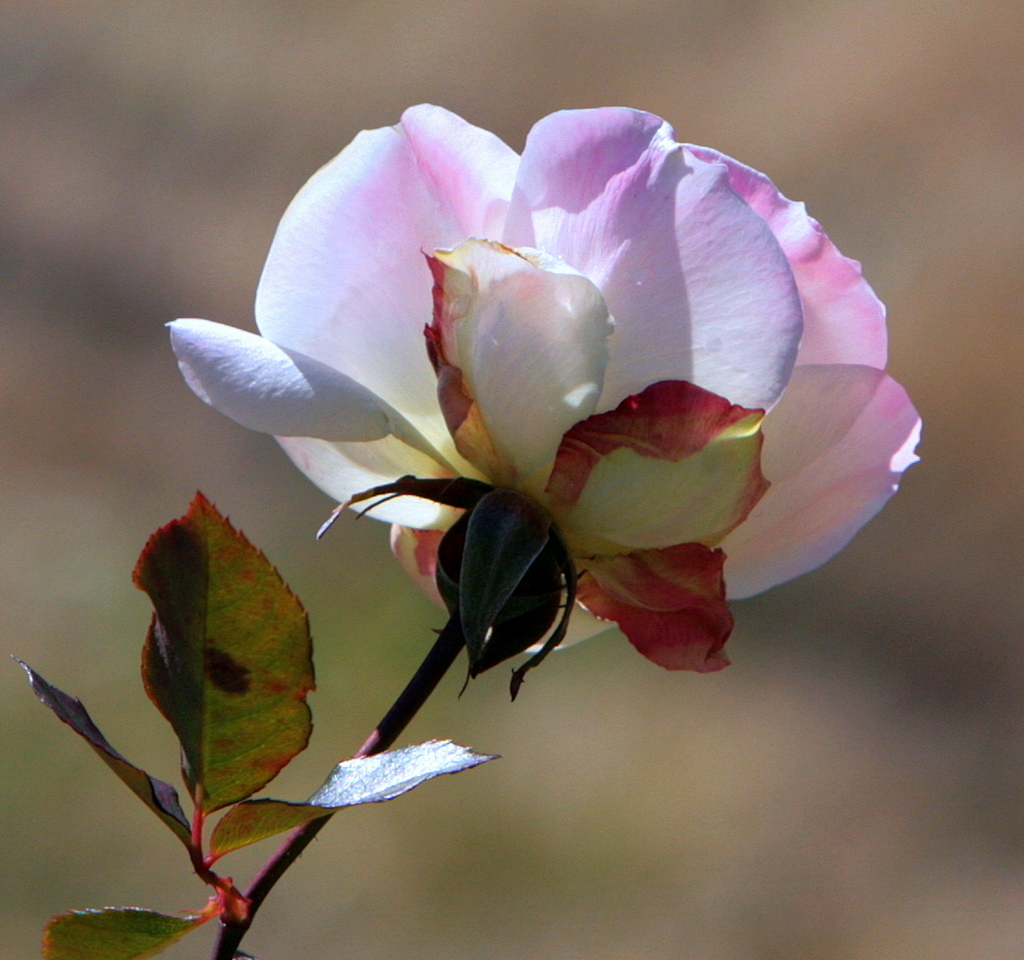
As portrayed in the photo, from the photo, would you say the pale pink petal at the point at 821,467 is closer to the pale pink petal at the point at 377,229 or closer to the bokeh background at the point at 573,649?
the pale pink petal at the point at 377,229

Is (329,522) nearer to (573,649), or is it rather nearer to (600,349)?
(600,349)

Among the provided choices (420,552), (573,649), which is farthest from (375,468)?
(573,649)

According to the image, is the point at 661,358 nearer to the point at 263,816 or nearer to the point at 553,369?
the point at 553,369

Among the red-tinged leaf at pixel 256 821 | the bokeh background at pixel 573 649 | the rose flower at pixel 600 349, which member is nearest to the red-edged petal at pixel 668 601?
the rose flower at pixel 600 349

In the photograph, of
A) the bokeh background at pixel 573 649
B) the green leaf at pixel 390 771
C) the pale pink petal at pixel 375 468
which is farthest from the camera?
the bokeh background at pixel 573 649

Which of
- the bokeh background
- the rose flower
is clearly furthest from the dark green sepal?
the bokeh background

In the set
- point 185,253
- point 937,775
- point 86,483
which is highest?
point 185,253

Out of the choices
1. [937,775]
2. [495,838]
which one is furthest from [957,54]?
[495,838]
